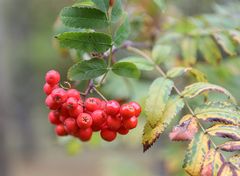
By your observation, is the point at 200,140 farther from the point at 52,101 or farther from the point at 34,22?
the point at 34,22

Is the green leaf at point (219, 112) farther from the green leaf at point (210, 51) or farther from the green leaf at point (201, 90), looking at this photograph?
the green leaf at point (210, 51)

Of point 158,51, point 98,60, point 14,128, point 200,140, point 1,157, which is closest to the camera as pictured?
point 200,140

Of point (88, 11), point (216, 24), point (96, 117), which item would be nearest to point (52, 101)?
point (96, 117)

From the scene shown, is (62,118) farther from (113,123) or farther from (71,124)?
(113,123)

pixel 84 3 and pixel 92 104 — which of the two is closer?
pixel 92 104

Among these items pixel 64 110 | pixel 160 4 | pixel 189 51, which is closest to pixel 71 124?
pixel 64 110
